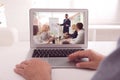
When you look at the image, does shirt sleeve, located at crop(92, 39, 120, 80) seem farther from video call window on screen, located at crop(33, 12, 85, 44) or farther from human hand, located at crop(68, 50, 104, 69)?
video call window on screen, located at crop(33, 12, 85, 44)

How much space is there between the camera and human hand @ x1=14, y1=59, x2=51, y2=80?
691 millimetres

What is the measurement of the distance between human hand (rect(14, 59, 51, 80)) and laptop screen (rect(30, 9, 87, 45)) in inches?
12.2

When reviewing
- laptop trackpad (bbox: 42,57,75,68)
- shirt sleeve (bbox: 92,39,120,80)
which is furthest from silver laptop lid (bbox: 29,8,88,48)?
shirt sleeve (bbox: 92,39,120,80)

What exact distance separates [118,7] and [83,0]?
46cm

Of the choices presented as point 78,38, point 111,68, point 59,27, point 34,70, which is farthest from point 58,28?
point 111,68

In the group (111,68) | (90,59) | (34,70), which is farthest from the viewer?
(90,59)

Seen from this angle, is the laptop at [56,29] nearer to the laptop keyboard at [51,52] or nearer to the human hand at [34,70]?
the laptop keyboard at [51,52]

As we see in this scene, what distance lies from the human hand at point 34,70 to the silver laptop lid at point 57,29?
31cm

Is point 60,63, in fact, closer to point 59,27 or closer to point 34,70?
point 34,70

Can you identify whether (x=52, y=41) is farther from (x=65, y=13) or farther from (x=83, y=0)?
(x=83, y=0)

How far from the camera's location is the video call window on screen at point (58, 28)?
106cm

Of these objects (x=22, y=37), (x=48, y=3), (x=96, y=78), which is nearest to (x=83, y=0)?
(x=48, y=3)

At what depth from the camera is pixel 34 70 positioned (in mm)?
716

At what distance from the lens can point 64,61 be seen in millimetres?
863
